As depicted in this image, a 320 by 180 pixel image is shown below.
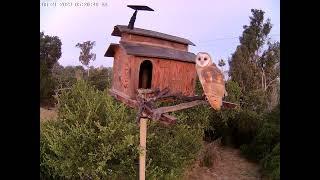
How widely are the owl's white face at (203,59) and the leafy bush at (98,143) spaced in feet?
2.52

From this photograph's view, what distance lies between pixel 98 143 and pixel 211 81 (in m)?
1.04

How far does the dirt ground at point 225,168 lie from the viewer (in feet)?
10.1

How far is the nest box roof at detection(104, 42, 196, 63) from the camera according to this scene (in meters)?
2.36

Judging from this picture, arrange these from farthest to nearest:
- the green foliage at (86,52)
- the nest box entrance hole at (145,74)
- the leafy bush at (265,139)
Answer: the leafy bush at (265,139), the green foliage at (86,52), the nest box entrance hole at (145,74)

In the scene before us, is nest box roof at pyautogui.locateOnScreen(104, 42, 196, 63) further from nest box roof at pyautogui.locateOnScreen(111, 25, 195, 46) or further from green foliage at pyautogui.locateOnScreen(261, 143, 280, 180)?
green foliage at pyautogui.locateOnScreen(261, 143, 280, 180)

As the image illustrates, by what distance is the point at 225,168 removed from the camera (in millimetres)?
3094

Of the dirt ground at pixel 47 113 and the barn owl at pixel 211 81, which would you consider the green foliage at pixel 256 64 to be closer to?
the barn owl at pixel 211 81

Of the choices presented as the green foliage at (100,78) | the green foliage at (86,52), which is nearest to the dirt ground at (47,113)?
the green foliage at (100,78)

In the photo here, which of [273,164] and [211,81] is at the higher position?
[211,81]

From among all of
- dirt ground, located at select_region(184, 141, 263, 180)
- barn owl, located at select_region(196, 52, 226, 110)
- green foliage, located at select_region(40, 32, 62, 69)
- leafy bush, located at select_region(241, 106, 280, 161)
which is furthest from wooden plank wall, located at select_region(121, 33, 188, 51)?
dirt ground, located at select_region(184, 141, 263, 180)

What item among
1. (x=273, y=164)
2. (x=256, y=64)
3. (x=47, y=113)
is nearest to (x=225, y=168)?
(x=273, y=164)

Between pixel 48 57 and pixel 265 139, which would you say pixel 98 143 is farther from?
pixel 265 139
